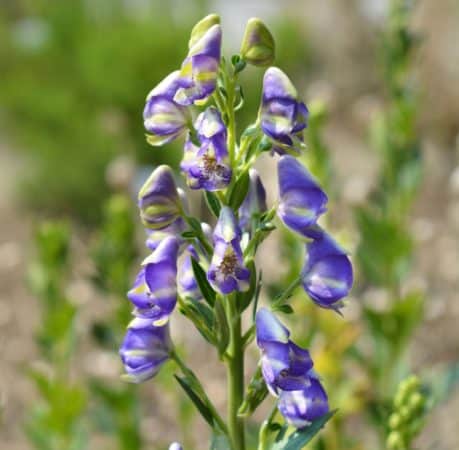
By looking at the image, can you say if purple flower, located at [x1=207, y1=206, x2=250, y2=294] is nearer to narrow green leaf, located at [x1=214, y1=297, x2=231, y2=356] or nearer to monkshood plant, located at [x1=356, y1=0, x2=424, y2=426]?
narrow green leaf, located at [x1=214, y1=297, x2=231, y2=356]

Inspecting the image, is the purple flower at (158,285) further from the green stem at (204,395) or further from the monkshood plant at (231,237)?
the green stem at (204,395)

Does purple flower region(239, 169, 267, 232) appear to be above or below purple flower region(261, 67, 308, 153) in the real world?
below

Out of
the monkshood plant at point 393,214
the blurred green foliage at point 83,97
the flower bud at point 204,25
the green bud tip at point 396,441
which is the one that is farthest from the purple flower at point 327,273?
the blurred green foliage at point 83,97

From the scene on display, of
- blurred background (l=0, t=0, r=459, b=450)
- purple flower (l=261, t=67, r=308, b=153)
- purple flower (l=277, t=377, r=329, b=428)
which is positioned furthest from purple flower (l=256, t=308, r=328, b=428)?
blurred background (l=0, t=0, r=459, b=450)

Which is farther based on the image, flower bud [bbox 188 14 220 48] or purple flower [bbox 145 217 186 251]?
purple flower [bbox 145 217 186 251]

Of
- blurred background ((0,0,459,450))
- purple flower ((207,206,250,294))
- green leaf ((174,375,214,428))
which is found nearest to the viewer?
purple flower ((207,206,250,294))

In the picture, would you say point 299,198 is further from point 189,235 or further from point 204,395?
point 204,395
